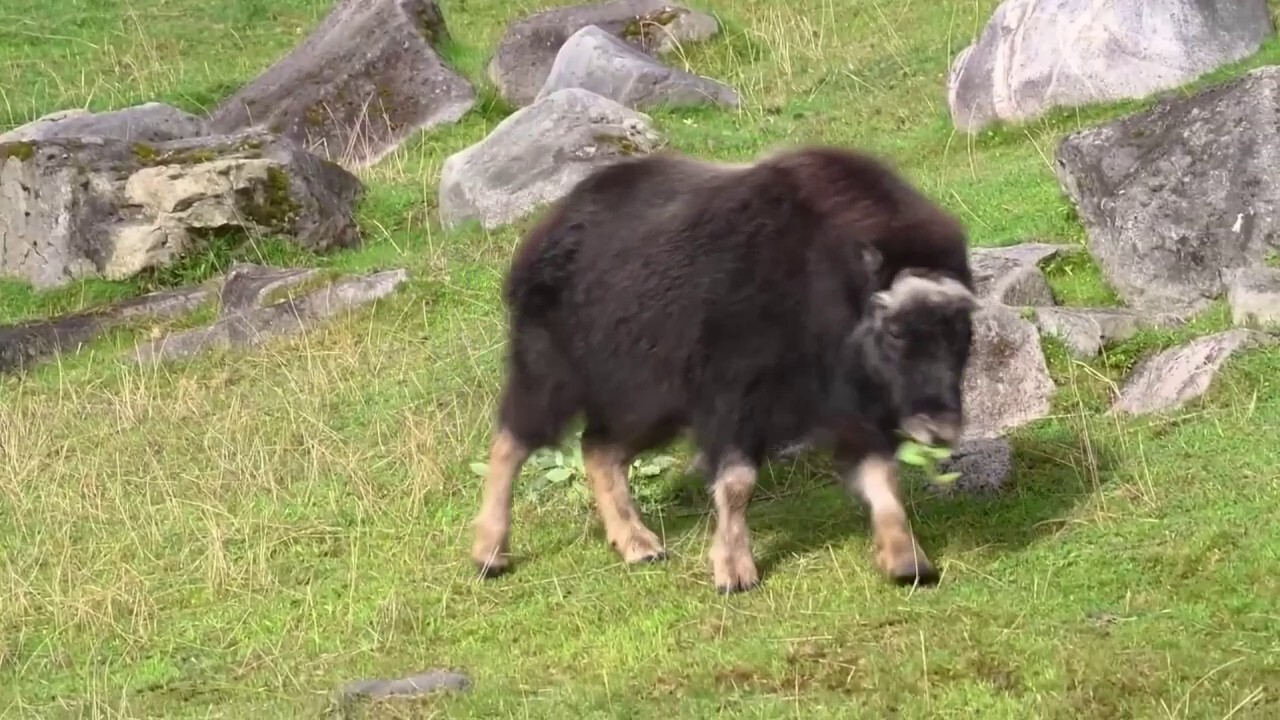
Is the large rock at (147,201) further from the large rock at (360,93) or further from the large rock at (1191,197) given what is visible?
the large rock at (1191,197)

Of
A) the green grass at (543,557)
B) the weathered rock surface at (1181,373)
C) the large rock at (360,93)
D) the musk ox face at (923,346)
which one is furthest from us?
the large rock at (360,93)

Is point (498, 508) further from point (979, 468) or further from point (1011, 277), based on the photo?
point (1011, 277)

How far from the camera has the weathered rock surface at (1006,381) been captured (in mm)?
7609

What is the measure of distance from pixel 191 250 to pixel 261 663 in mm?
7302

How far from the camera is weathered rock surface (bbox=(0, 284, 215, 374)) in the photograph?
11695 mm

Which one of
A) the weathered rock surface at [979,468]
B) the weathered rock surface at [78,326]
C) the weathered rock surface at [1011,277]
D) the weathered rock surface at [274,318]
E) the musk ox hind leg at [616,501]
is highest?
the weathered rock surface at [979,468]

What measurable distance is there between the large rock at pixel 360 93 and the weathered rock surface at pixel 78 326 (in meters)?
3.31

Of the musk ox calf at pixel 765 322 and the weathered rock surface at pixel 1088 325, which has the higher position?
the musk ox calf at pixel 765 322

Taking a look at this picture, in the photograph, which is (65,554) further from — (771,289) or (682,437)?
(771,289)

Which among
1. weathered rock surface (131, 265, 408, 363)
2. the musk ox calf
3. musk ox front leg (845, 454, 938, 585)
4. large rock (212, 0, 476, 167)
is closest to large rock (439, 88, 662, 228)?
weathered rock surface (131, 265, 408, 363)

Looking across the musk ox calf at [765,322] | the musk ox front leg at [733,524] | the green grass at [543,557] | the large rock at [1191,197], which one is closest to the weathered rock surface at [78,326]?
the green grass at [543,557]

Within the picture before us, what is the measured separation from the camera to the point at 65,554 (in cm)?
746

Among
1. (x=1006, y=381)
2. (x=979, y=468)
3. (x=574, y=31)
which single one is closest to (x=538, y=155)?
(x=574, y=31)

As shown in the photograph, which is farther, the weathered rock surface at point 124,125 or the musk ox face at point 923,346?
the weathered rock surface at point 124,125
